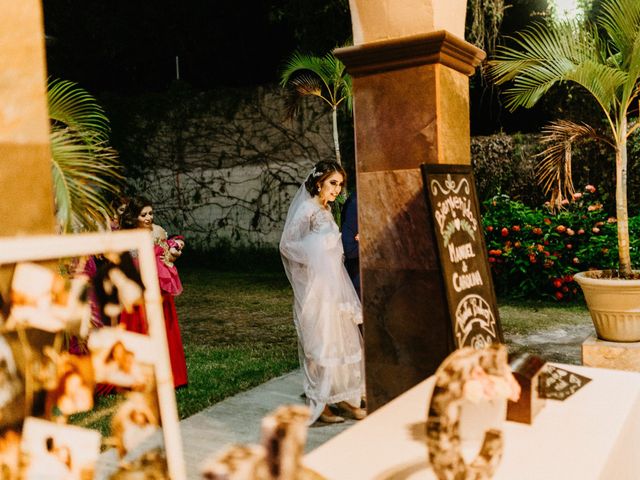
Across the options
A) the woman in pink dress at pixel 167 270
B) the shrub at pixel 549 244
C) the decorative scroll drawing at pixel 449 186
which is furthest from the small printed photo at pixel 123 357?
the shrub at pixel 549 244

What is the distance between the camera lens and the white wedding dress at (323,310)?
4.34 meters

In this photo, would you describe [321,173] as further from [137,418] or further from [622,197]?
[137,418]

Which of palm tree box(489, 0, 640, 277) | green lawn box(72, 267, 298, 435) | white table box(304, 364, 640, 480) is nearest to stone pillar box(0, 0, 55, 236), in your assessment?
white table box(304, 364, 640, 480)

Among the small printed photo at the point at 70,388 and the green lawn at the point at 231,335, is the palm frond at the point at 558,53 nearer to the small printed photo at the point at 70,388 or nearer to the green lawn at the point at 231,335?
the green lawn at the point at 231,335

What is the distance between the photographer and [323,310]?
172 inches

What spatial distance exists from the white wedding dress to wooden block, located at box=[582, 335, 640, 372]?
69.1 inches

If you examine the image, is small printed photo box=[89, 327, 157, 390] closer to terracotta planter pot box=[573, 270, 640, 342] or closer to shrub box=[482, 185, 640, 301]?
terracotta planter pot box=[573, 270, 640, 342]

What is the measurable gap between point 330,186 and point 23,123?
129 inches

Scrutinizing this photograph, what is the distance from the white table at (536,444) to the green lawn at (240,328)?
2.69 meters

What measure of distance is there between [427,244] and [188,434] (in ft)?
6.91

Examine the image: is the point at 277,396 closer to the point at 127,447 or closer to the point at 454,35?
the point at 454,35

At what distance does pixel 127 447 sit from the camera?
38.0 inches

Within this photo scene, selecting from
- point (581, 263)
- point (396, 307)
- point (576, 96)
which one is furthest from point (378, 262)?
point (576, 96)

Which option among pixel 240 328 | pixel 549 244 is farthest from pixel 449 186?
pixel 549 244
